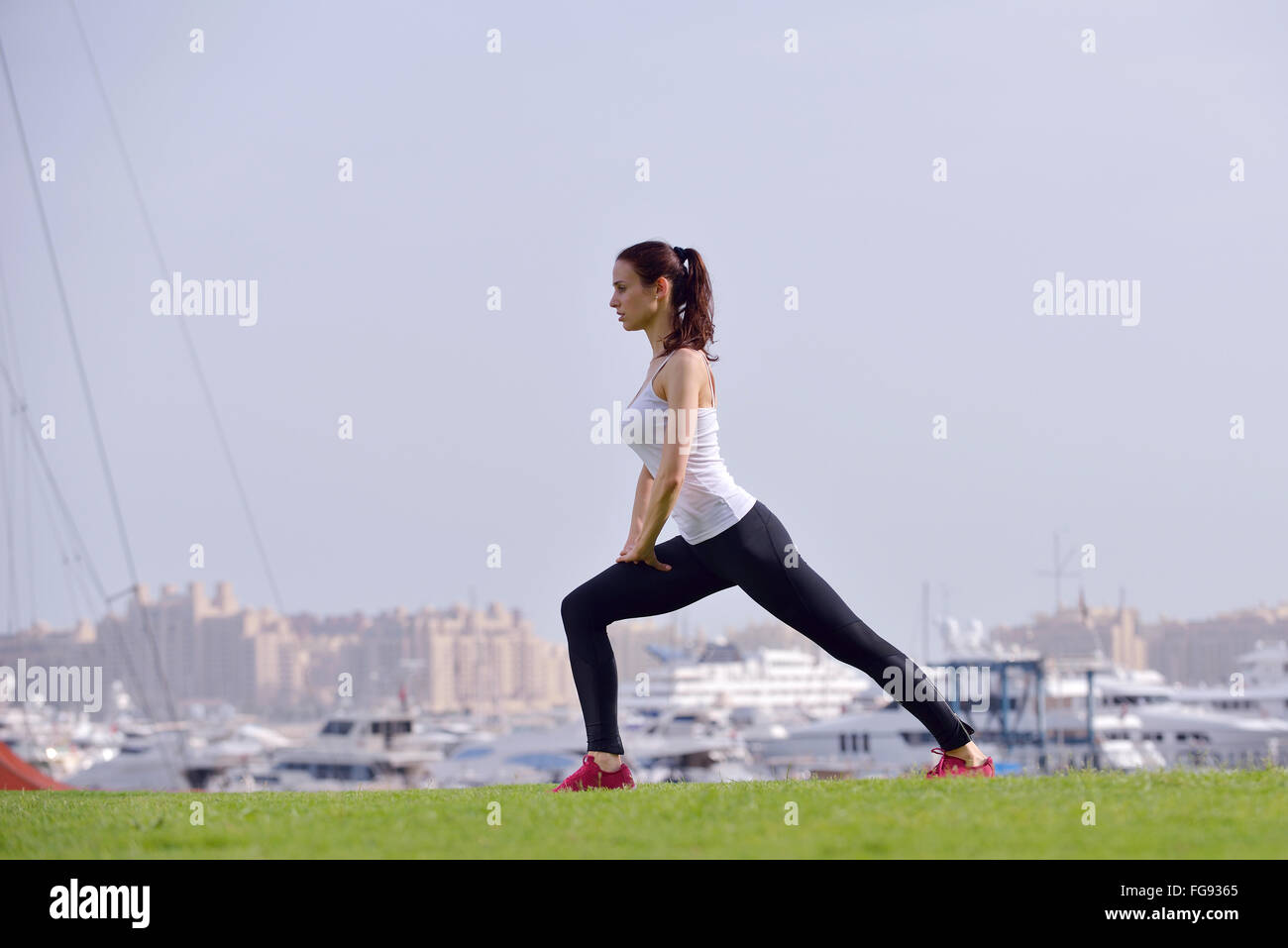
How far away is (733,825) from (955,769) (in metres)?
1.76

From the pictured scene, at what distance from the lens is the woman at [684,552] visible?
219 inches

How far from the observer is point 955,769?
577 centimetres

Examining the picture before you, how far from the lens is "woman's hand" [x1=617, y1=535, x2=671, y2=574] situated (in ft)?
18.7

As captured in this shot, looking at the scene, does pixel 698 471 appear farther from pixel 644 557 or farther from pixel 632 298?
pixel 632 298

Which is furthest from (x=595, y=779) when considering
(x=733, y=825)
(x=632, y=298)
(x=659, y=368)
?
(x=632, y=298)

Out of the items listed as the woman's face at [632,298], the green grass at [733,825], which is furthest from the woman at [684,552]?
the green grass at [733,825]

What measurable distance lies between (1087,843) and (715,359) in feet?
8.61

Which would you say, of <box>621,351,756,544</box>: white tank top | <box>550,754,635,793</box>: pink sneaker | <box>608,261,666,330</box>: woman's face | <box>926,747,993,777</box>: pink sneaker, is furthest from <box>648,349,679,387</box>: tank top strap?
<box>926,747,993,777</box>: pink sneaker

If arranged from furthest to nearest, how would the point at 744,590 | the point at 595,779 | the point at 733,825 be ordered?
the point at 595,779 → the point at 744,590 → the point at 733,825

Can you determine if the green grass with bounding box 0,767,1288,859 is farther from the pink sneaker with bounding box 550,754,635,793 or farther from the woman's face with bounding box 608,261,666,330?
the woman's face with bounding box 608,261,666,330

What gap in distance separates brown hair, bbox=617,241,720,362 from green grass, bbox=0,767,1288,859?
185 cm

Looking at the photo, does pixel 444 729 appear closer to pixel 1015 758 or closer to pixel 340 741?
pixel 340 741

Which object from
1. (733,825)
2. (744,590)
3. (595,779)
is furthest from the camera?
(595,779)

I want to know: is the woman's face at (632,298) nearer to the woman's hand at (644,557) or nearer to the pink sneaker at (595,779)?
the woman's hand at (644,557)
